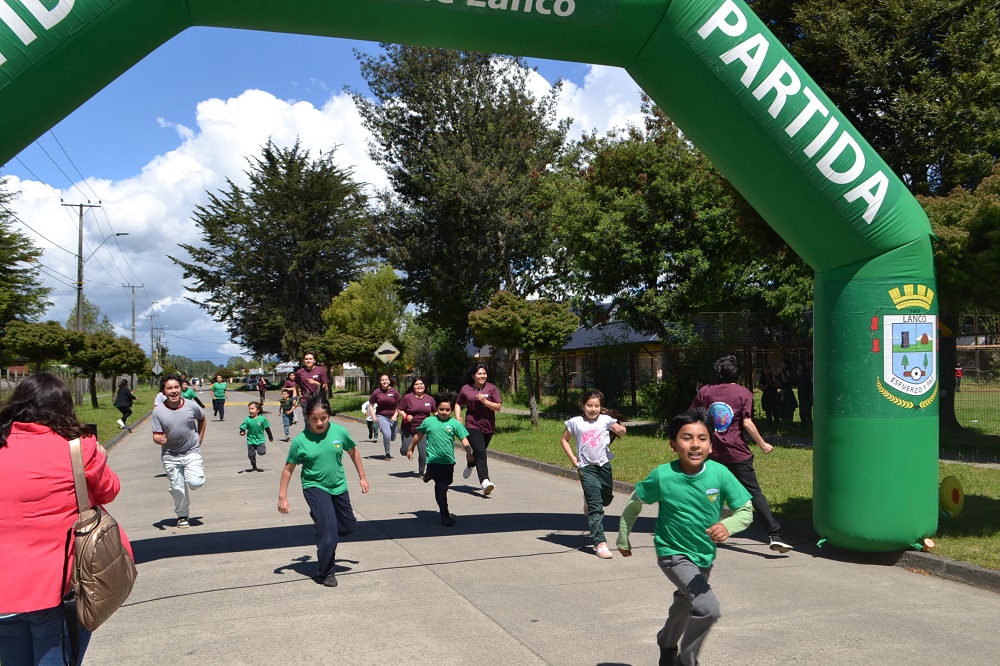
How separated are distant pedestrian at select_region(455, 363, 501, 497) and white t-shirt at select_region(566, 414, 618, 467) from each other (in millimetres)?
2817

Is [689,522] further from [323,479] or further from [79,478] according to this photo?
[323,479]

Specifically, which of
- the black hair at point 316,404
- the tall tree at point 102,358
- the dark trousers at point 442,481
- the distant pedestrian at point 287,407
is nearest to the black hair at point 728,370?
the dark trousers at point 442,481

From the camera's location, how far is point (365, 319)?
48.5 m

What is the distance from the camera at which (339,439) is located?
7.14m

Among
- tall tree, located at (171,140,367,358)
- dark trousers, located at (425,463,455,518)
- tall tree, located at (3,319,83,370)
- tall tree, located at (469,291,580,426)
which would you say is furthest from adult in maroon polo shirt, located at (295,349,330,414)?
tall tree, located at (171,140,367,358)

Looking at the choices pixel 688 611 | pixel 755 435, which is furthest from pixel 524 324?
pixel 688 611

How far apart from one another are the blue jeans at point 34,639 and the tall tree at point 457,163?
101 ft

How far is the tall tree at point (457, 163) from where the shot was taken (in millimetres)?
34312

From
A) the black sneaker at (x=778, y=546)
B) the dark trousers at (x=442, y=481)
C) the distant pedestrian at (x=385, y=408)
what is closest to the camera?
the black sneaker at (x=778, y=546)

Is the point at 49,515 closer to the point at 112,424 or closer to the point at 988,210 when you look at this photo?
the point at 988,210

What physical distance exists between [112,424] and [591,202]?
63.3 feet

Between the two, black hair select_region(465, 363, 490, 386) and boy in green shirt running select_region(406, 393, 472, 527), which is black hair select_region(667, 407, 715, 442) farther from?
black hair select_region(465, 363, 490, 386)

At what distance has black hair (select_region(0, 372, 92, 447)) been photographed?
137 inches

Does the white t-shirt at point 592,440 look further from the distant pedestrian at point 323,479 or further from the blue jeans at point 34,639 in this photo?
the blue jeans at point 34,639
